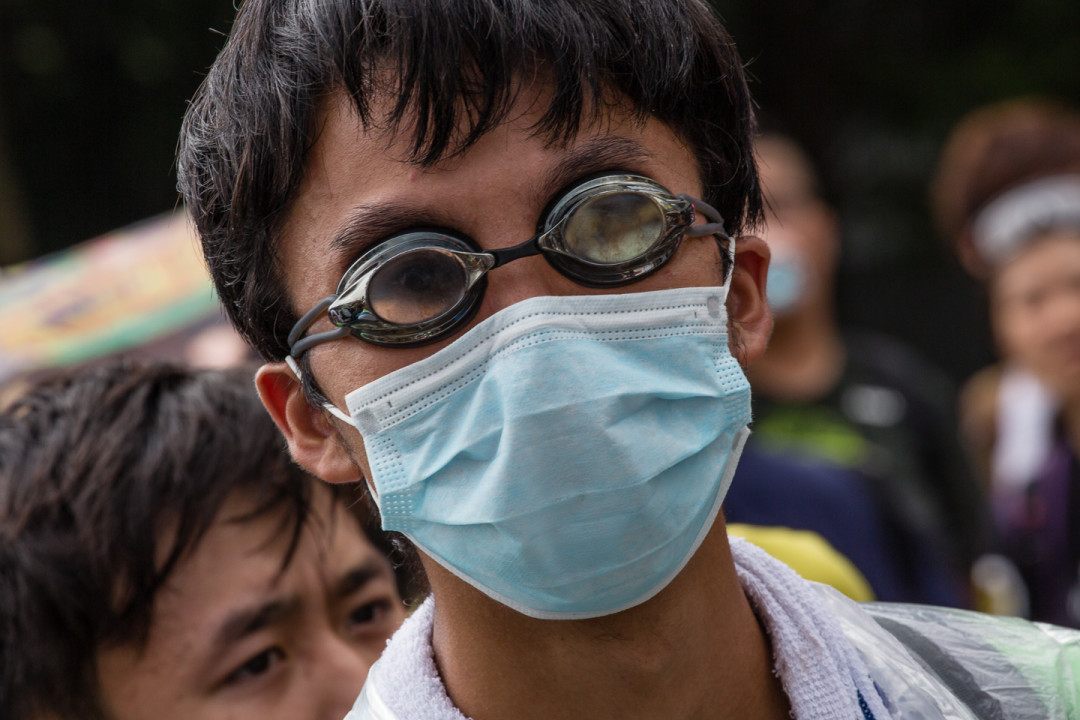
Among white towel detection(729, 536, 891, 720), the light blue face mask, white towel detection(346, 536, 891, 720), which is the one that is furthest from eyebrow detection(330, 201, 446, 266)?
white towel detection(729, 536, 891, 720)

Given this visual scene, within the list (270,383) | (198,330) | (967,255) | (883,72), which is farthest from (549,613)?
(883,72)

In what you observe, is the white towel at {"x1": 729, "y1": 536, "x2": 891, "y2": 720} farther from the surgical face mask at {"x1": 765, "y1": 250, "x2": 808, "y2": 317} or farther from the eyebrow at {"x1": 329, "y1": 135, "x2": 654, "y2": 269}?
the surgical face mask at {"x1": 765, "y1": 250, "x2": 808, "y2": 317}

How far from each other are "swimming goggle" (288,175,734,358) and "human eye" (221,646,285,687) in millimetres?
1095

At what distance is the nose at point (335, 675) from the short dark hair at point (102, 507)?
23 centimetres

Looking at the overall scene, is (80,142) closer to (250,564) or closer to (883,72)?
(883,72)

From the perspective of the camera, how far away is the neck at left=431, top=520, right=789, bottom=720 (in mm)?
1947

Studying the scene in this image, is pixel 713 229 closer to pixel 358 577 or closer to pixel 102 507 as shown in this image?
pixel 358 577

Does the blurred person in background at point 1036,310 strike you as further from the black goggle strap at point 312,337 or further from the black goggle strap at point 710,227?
the black goggle strap at point 312,337

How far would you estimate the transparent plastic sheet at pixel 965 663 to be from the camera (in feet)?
6.61

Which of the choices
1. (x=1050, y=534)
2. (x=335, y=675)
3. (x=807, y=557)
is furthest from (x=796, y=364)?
(x=335, y=675)

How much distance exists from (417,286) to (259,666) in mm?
1267

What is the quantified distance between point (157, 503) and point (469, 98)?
4.58ft

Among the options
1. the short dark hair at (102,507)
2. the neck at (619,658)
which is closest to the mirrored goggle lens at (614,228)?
the neck at (619,658)

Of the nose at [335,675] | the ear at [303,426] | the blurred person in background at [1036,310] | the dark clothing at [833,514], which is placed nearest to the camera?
the ear at [303,426]
